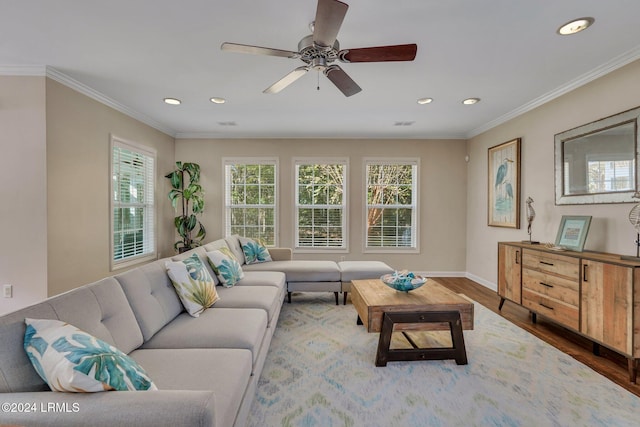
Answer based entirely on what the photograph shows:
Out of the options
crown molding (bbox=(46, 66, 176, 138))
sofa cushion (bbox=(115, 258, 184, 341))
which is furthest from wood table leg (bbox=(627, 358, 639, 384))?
crown molding (bbox=(46, 66, 176, 138))

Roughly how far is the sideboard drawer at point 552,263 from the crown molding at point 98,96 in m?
5.07

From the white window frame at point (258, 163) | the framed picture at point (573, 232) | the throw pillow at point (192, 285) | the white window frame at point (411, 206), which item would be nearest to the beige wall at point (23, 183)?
the throw pillow at point (192, 285)

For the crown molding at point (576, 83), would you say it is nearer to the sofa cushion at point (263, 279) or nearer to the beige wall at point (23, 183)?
the sofa cushion at point (263, 279)

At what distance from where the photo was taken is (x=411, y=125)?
4707 millimetres

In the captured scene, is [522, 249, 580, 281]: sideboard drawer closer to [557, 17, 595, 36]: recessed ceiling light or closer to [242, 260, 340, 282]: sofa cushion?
[557, 17, 595, 36]: recessed ceiling light

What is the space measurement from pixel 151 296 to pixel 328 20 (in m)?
1.96

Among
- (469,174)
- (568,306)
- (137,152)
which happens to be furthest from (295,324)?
(469,174)

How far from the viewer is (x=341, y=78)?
2.28 meters

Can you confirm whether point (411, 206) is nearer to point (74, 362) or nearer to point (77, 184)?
point (77, 184)

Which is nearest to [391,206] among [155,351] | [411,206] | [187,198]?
[411,206]

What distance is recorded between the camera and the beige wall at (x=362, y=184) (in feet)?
17.5

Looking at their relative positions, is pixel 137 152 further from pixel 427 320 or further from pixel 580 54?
pixel 580 54

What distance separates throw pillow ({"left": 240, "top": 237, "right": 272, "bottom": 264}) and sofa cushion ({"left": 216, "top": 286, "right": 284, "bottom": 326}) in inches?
49.2

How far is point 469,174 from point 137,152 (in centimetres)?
534
